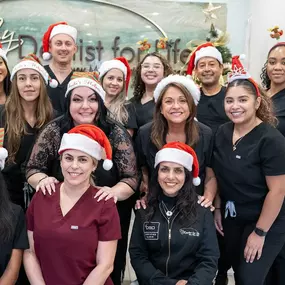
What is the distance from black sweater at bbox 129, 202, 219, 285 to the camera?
207 cm

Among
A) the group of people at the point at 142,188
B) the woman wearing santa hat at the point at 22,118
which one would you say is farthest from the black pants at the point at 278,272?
the woman wearing santa hat at the point at 22,118

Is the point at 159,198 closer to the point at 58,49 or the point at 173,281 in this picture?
the point at 173,281

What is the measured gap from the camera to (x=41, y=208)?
6.26 feet

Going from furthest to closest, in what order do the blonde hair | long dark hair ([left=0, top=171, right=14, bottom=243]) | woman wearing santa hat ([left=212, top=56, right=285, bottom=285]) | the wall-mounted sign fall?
1. the wall-mounted sign
2. the blonde hair
3. woman wearing santa hat ([left=212, top=56, right=285, bottom=285])
4. long dark hair ([left=0, top=171, right=14, bottom=243])

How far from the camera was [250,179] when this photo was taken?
2.23 meters

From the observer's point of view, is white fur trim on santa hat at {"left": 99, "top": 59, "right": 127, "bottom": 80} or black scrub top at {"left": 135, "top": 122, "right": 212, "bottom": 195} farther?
white fur trim on santa hat at {"left": 99, "top": 59, "right": 127, "bottom": 80}

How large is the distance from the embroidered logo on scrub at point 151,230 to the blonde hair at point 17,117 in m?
0.92

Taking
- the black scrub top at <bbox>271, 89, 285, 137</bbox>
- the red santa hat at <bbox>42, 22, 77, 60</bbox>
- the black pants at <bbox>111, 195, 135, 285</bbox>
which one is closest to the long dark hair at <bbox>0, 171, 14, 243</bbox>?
the black pants at <bbox>111, 195, 135, 285</bbox>

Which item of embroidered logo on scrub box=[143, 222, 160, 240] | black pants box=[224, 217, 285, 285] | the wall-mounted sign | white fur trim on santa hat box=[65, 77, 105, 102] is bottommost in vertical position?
black pants box=[224, 217, 285, 285]

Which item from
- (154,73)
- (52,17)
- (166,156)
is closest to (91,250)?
(166,156)

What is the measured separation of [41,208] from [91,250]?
32cm

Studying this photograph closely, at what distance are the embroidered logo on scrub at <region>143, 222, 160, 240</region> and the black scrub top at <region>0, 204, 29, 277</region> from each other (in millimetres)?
625

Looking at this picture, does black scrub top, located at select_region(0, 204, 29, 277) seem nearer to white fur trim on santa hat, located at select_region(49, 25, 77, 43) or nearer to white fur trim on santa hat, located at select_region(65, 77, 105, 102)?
white fur trim on santa hat, located at select_region(65, 77, 105, 102)

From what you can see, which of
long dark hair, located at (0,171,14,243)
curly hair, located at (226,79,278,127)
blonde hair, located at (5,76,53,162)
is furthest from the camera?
blonde hair, located at (5,76,53,162)
